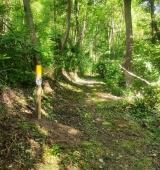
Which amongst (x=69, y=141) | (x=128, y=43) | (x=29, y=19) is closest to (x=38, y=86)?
A: (x=69, y=141)

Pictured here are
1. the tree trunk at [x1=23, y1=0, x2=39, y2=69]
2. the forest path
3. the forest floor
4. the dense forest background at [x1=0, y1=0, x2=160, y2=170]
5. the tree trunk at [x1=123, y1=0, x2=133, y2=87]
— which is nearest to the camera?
the forest floor

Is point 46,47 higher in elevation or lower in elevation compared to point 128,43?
lower

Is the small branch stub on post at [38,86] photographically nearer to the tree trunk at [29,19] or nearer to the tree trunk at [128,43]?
the tree trunk at [29,19]

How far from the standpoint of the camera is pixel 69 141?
4.73 m

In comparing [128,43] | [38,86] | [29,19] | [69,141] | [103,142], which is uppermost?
Answer: [29,19]

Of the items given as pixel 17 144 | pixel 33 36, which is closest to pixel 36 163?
pixel 17 144

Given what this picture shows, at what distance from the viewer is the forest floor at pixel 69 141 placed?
12.1 feet

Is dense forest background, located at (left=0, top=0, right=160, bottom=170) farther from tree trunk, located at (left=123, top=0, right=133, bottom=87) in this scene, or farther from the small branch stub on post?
the small branch stub on post

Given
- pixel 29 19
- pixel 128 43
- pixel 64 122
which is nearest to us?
pixel 64 122

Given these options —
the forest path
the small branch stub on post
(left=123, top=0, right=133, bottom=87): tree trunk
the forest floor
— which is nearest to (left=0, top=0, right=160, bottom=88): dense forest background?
(left=123, top=0, right=133, bottom=87): tree trunk

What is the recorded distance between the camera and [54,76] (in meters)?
12.1

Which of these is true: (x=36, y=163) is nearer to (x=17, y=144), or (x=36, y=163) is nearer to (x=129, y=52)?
(x=17, y=144)

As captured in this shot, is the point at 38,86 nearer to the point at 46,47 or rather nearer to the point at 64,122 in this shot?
the point at 64,122

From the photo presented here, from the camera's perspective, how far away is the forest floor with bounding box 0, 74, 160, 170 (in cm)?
370
